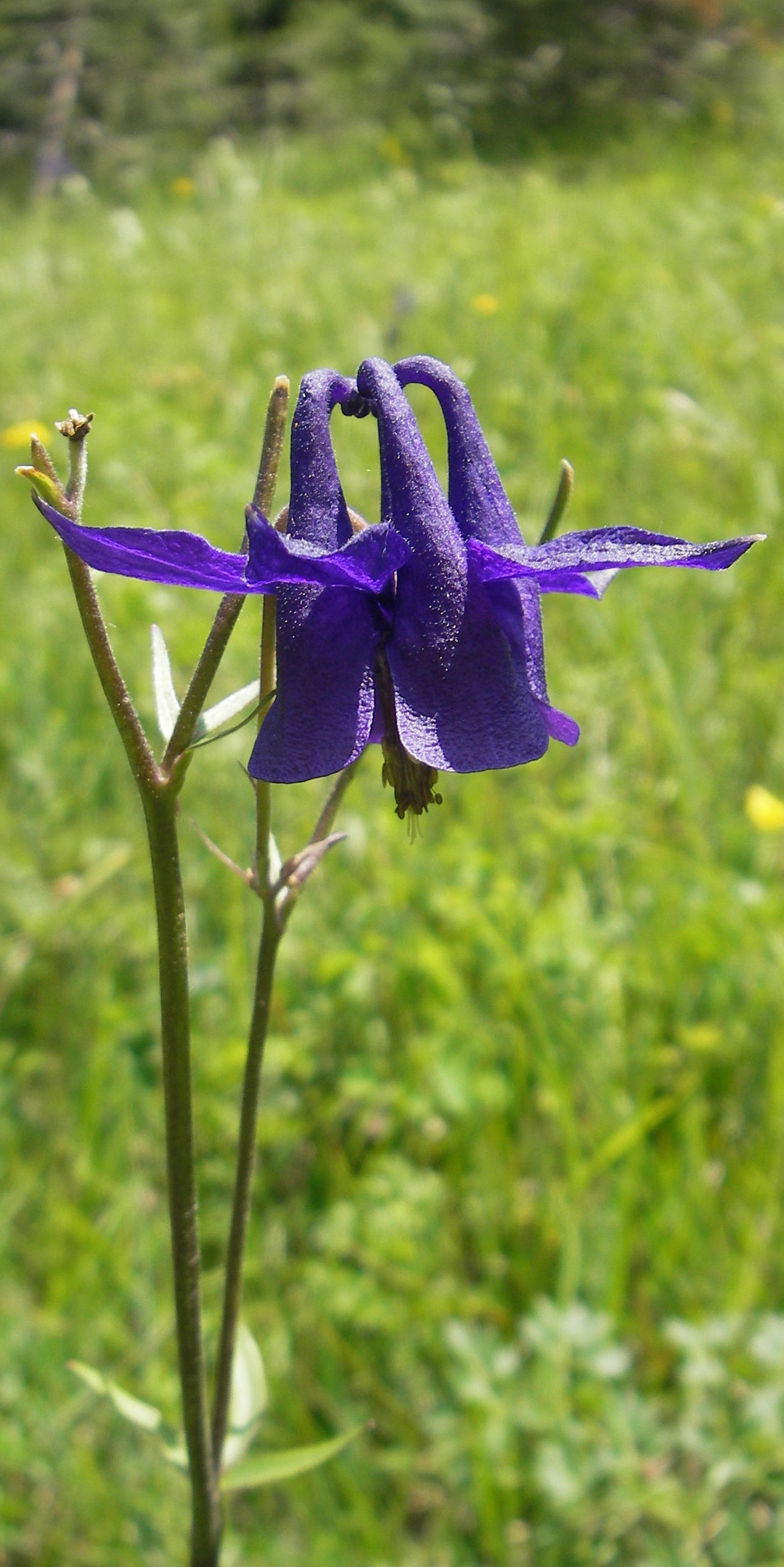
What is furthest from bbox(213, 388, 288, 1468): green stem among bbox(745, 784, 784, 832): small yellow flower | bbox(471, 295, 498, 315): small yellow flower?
bbox(471, 295, 498, 315): small yellow flower

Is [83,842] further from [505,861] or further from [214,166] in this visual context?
[214,166]

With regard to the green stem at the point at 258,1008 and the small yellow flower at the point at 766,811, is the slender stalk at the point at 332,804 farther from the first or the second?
the small yellow flower at the point at 766,811

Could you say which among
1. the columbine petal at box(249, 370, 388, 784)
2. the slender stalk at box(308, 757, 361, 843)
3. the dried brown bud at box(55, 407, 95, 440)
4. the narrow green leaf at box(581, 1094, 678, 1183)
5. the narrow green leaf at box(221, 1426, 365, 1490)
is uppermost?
the dried brown bud at box(55, 407, 95, 440)

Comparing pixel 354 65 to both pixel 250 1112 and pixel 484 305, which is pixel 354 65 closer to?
pixel 484 305

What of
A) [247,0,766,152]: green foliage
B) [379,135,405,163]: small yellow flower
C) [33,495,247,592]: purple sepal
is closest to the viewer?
[33,495,247,592]: purple sepal

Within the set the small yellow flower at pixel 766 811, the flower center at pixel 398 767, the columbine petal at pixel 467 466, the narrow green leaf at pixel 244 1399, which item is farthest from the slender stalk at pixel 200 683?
the small yellow flower at pixel 766 811

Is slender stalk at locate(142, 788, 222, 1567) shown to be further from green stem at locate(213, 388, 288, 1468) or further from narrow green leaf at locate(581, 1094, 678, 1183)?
narrow green leaf at locate(581, 1094, 678, 1183)

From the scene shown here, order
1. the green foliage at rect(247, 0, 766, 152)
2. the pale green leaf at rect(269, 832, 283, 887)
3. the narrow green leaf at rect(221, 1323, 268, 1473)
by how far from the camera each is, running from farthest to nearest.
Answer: the green foliage at rect(247, 0, 766, 152) < the narrow green leaf at rect(221, 1323, 268, 1473) < the pale green leaf at rect(269, 832, 283, 887)
